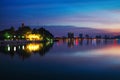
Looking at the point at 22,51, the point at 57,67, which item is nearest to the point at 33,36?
the point at 22,51

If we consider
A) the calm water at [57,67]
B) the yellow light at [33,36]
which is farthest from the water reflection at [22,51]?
the yellow light at [33,36]

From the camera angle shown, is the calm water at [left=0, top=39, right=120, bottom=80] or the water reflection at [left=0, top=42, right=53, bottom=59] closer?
the calm water at [left=0, top=39, right=120, bottom=80]

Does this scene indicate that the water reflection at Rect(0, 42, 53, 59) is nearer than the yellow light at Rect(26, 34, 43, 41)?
Yes

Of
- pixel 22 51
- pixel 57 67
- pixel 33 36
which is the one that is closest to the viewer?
pixel 57 67

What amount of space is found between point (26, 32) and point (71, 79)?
3583 inches

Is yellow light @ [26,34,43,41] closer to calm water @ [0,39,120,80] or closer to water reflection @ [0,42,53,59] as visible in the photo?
water reflection @ [0,42,53,59]

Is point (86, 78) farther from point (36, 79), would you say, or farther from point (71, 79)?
point (36, 79)

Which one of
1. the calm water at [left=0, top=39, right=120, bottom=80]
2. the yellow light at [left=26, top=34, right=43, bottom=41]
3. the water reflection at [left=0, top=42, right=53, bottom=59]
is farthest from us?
the yellow light at [left=26, top=34, right=43, bottom=41]

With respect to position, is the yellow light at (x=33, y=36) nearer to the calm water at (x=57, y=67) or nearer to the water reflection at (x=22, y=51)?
the water reflection at (x=22, y=51)

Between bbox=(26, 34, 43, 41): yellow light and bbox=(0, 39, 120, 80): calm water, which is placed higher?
bbox=(26, 34, 43, 41): yellow light

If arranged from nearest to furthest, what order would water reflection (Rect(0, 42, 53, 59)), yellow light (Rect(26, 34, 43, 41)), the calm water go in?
1. the calm water
2. water reflection (Rect(0, 42, 53, 59))
3. yellow light (Rect(26, 34, 43, 41))

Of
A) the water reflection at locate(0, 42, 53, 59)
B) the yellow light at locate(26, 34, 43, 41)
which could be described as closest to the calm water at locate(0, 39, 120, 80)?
the water reflection at locate(0, 42, 53, 59)

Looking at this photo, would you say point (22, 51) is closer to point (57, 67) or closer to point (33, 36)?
point (57, 67)

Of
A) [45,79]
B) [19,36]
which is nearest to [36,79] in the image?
[45,79]
